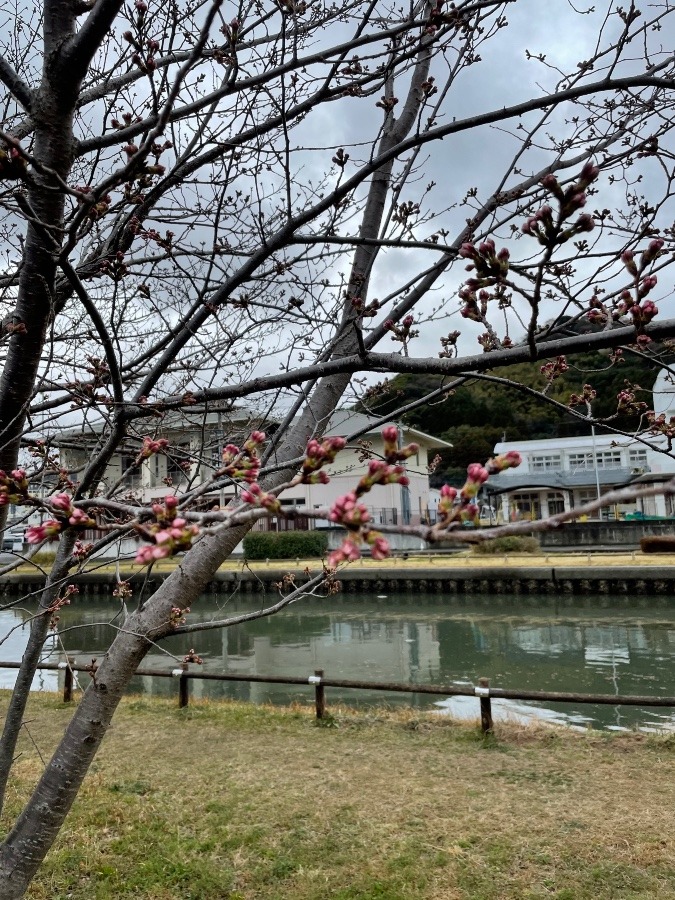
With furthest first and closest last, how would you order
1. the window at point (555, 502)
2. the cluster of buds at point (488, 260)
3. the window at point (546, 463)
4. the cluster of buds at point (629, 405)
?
1. the window at point (546, 463)
2. the window at point (555, 502)
3. the cluster of buds at point (629, 405)
4. the cluster of buds at point (488, 260)

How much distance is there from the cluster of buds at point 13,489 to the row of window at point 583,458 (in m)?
A: 40.4

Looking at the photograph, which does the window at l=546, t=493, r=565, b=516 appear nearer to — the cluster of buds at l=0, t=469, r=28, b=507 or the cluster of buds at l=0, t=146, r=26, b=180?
the cluster of buds at l=0, t=146, r=26, b=180

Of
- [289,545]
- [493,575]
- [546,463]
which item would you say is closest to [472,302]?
[493,575]

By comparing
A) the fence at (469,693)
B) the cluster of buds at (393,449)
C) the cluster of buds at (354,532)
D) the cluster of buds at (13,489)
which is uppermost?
the cluster of buds at (393,449)

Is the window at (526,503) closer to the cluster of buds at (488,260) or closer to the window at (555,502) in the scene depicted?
the window at (555,502)

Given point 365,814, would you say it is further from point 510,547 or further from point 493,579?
point 510,547

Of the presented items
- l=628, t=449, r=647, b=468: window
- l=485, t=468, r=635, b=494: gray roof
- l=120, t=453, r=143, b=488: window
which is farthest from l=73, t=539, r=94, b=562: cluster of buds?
l=628, t=449, r=647, b=468: window

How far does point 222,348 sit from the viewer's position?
3.85 meters

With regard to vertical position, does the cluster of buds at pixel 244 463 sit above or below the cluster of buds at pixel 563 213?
below

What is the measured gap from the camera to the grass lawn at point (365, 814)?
13.0 feet

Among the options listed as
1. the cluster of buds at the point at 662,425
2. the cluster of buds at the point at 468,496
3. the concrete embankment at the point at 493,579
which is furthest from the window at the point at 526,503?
the cluster of buds at the point at 468,496

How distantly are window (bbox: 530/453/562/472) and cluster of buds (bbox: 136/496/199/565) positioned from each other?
42.2 metres

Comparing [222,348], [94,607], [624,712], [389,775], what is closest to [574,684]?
[624,712]

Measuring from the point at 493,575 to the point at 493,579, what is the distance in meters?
0.23
